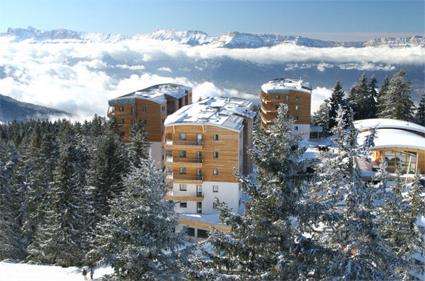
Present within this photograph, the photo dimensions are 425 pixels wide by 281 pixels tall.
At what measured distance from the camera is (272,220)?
14.2 metres

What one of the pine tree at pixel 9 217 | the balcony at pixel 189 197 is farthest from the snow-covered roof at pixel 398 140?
the pine tree at pixel 9 217

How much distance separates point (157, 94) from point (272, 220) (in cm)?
5608

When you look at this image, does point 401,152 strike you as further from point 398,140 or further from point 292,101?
point 292,101

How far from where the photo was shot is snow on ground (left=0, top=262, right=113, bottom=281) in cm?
3083

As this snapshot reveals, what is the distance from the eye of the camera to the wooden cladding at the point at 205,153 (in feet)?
148

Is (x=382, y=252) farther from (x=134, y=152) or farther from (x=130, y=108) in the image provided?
(x=130, y=108)

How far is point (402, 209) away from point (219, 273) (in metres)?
10.5

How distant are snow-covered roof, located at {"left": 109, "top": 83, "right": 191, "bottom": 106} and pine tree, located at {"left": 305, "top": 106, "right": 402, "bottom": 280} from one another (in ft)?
176

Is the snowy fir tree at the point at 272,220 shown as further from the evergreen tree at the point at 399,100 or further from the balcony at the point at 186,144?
the evergreen tree at the point at 399,100

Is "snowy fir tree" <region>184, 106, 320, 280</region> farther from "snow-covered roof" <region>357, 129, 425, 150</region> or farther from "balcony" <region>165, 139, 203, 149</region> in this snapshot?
"snow-covered roof" <region>357, 129, 425, 150</region>

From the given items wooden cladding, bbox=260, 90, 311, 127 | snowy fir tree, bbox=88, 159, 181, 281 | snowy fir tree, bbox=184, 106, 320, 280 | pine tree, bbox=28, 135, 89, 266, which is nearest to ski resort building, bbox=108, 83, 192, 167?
wooden cladding, bbox=260, 90, 311, 127

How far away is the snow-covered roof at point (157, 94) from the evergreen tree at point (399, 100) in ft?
108

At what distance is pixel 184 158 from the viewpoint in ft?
152

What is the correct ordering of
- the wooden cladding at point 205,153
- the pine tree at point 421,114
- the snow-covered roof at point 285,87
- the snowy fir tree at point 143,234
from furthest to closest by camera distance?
the pine tree at point 421,114 → the snow-covered roof at point 285,87 → the wooden cladding at point 205,153 → the snowy fir tree at point 143,234
